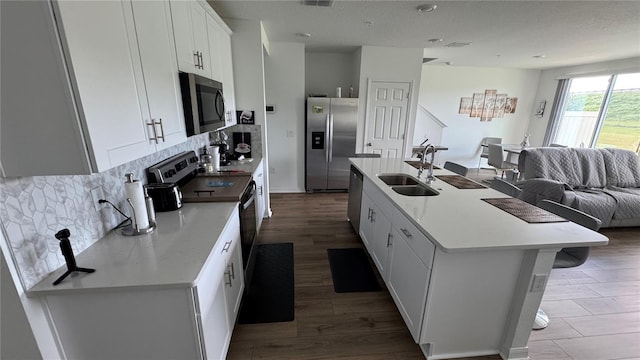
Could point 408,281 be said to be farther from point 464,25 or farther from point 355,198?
point 464,25

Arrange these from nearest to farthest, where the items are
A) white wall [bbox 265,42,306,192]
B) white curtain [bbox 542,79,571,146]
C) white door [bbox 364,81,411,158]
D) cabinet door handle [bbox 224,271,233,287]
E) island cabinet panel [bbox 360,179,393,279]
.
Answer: cabinet door handle [bbox 224,271,233,287] → island cabinet panel [bbox 360,179,393,279] → white wall [bbox 265,42,306,192] → white door [bbox 364,81,411,158] → white curtain [bbox 542,79,571,146]

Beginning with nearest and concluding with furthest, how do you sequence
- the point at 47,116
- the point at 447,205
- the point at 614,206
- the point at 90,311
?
1. the point at 47,116
2. the point at 90,311
3. the point at 447,205
4. the point at 614,206

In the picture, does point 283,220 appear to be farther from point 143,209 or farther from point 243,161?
point 143,209

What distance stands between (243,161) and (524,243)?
289 centimetres

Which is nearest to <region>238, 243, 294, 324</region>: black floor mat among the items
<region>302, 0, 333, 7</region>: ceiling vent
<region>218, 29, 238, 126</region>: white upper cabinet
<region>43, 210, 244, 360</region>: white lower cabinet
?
<region>43, 210, 244, 360</region>: white lower cabinet

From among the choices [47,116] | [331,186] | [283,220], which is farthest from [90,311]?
[331,186]

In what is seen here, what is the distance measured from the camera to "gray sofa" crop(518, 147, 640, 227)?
3.20 m

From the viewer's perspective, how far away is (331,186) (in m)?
4.76

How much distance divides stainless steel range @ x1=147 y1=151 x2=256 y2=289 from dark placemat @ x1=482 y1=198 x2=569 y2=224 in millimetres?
1913

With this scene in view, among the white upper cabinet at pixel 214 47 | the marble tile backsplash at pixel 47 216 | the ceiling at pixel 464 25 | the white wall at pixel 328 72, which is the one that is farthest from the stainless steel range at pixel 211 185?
the white wall at pixel 328 72

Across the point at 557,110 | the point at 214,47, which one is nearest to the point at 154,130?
the point at 214,47

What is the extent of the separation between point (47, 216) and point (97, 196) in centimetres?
29

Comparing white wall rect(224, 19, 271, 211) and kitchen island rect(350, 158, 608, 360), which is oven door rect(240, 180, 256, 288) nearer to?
kitchen island rect(350, 158, 608, 360)

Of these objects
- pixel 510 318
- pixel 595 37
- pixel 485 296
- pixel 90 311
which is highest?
pixel 595 37
